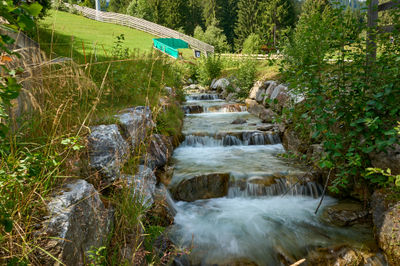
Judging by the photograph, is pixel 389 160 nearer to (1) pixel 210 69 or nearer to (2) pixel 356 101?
(2) pixel 356 101

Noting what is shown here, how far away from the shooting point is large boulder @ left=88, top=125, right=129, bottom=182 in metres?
2.98

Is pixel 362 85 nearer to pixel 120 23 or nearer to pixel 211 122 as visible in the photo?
pixel 211 122

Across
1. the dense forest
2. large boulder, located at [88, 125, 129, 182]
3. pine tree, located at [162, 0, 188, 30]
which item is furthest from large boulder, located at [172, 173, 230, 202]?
pine tree, located at [162, 0, 188, 30]

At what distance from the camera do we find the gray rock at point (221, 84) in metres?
14.1

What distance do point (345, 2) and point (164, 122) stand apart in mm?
4132

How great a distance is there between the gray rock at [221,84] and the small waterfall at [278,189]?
9.32 meters

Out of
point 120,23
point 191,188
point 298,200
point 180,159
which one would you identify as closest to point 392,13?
point 298,200

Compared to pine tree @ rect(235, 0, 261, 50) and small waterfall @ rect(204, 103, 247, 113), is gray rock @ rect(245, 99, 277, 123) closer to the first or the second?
small waterfall @ rect(204, 103, 247, 113)

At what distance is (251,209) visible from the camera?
464 centimetres

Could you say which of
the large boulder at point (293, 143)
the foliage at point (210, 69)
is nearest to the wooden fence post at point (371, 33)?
the large boulder at point (293, 143)

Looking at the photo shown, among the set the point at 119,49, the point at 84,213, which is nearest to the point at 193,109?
the point at 119,49

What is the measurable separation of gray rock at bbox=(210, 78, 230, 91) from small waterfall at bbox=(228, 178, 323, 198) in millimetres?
9322

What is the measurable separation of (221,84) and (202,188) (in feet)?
34.8

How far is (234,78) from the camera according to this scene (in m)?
13.7
